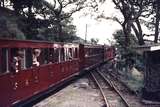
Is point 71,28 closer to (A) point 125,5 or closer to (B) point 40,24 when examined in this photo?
(B) point 40,24

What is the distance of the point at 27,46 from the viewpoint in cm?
1434

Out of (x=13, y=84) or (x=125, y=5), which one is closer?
(x=13, y=84)

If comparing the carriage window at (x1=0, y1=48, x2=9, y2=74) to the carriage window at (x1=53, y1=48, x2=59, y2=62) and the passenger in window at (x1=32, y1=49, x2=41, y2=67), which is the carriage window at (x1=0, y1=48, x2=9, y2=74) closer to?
the passenger in window at (x1=32, y1=49, x2=41, y2=67)

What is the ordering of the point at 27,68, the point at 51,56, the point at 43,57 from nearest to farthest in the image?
1. the point at 27,68
2. the point at 43,57
3. the point at 51,56

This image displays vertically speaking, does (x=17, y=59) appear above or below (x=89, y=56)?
above

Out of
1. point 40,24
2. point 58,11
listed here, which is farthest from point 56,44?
point 58,11

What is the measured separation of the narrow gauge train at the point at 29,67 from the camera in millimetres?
12080

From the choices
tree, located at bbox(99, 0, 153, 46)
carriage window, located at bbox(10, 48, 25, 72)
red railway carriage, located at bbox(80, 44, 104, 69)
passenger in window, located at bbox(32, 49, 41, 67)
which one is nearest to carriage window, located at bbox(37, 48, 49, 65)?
passenger in window, located at bbox(32, 49, 41, 67)

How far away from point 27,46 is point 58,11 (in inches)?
1469

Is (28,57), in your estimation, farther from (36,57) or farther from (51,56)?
(51,56)

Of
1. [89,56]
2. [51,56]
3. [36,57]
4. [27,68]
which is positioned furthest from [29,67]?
[89,56]

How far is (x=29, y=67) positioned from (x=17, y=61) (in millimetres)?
1543

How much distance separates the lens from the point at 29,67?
14453mm

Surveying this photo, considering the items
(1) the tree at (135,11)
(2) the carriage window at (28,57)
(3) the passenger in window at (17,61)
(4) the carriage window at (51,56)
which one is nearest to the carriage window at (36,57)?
(2) the carriage window at (28,57)
